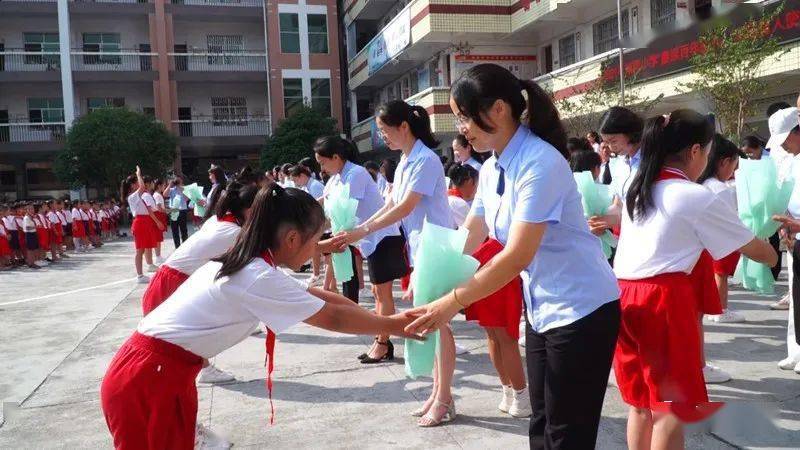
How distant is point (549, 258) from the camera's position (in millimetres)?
2010

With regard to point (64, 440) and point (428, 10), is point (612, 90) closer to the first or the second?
point (428, 10)

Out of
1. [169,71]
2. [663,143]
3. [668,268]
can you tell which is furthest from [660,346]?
[169,71]

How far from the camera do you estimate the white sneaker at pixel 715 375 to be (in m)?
3.83

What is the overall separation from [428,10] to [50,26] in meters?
17.9

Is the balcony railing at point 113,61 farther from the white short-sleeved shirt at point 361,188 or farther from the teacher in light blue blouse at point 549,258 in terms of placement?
the teacher in light blue blouse at point 549,258

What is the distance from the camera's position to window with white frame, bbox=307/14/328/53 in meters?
28.6

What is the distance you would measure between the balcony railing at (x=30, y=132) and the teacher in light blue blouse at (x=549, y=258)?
27852 mm

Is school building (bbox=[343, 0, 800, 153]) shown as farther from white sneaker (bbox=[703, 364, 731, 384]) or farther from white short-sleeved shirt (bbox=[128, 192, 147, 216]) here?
white short-sleeved shirt (bbox=[128, 192, 147, 216])

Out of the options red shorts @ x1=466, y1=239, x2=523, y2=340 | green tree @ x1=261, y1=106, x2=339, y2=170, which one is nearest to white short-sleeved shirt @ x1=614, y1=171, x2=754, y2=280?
red shorts @ x1=466, y1=239, x2=523, y2=340

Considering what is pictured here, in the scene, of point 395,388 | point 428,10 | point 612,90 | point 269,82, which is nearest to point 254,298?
point 395,388

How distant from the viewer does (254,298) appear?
6.71 feet

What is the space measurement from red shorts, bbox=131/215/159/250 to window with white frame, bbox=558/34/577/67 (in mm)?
12312

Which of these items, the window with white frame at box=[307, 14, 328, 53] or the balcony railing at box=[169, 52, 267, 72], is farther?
the window with white frame at box=[307, 14, 328, 53]

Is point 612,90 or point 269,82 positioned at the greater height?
point 269,82
